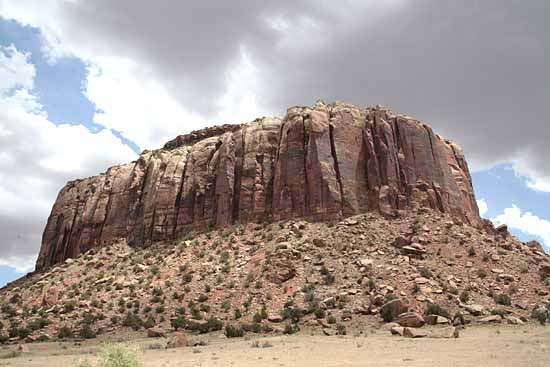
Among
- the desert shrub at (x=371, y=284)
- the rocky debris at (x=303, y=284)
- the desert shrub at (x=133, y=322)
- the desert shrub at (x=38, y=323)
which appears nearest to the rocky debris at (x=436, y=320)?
the rocky debris at (x=303, y=284)

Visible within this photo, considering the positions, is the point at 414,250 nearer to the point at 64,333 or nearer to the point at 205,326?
the point at 205,326

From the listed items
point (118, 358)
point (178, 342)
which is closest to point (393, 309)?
point (178, 342)

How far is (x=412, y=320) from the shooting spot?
87.9ft

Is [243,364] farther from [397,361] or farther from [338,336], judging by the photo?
[338,336]

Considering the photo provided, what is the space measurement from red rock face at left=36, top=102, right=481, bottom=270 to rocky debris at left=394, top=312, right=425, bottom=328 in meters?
15.4

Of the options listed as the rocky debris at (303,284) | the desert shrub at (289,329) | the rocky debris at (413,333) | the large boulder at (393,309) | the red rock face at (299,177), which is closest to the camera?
the rocky debris at (413,333)

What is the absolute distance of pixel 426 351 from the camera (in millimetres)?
18062

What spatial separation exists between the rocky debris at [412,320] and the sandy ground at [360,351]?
5.98ft

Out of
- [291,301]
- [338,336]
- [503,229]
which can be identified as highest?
[503,229]

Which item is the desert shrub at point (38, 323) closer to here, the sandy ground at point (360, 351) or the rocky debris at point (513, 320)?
the sandy ground at point (360, 351)

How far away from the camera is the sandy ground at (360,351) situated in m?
16.0

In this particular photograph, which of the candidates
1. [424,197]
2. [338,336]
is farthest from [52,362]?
[424,197]

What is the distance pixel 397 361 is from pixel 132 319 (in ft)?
73.4

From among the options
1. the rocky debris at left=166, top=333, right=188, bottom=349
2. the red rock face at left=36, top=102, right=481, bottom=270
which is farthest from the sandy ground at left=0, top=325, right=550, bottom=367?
the red rock face at left=36, top=102, right=481, bottom=270
